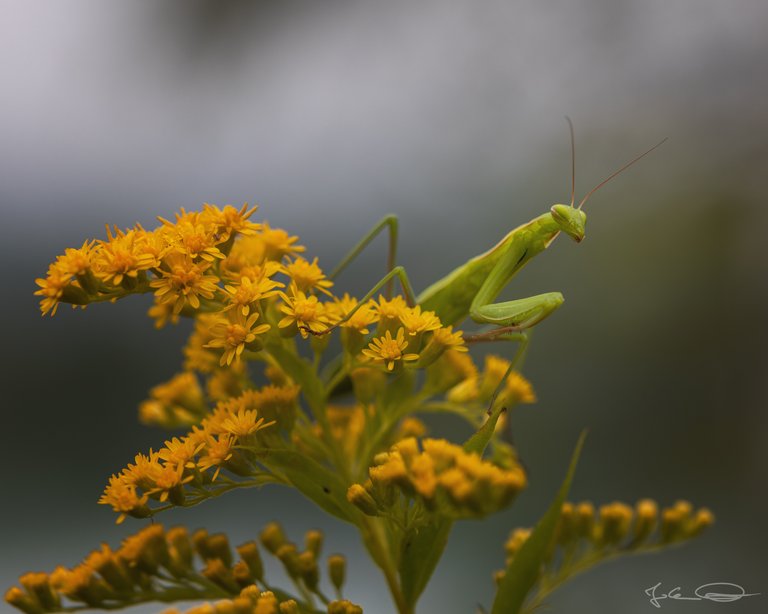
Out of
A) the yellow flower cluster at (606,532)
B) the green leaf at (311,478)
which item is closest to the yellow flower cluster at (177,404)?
the green leaf at (311,478)

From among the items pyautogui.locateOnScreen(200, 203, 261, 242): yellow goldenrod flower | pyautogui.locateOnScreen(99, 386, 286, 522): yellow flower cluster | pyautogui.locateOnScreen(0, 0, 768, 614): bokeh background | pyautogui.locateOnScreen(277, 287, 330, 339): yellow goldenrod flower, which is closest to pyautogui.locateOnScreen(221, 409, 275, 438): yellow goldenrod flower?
pyautogui.locateOnScreen(99, 386, 286, 522): yellow flower cluster

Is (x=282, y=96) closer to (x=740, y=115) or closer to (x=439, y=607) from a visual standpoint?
(x=740, y=115)

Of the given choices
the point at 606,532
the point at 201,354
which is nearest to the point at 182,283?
the point at 201,354

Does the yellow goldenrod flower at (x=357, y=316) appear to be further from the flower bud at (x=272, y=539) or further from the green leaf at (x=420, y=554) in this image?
the flower bud at (x=272, y=539)

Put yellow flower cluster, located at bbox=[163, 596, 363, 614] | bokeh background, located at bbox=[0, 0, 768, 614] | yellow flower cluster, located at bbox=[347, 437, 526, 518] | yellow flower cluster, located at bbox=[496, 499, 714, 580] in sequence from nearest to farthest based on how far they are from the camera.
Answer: yellow flower cluster, located at bbox=[347, 437, 526, 518] < yellow flower cluster, located at bbox=[163, 596, 363, 614] < yellow flower cluster, located at bbox=[496, 499, 714, 580] < bokeh background, located at bbox=[0, 0, 768, 614]

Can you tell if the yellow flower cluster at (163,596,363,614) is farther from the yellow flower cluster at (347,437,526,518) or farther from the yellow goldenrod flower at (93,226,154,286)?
the yellow goldenrod flower at (93,226,154,286)

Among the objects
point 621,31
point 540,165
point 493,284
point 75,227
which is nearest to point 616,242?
point 540,165
